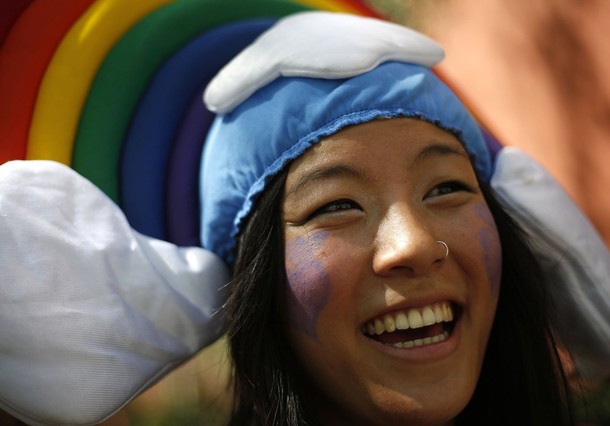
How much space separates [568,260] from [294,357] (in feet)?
2.18

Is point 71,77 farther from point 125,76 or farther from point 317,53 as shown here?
point 317,53

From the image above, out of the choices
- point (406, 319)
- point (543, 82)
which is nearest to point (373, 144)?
point (406, 319)

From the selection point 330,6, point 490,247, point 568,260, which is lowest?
point 568,260

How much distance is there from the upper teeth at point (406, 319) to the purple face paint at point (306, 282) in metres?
0.10

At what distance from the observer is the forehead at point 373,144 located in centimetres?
156

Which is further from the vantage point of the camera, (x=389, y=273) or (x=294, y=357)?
(x=294, y=357)

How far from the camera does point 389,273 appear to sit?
1.49 m

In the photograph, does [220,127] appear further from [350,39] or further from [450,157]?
[450,157]

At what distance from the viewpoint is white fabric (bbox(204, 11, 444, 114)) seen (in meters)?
1.66

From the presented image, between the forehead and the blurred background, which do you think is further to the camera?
the blurred background

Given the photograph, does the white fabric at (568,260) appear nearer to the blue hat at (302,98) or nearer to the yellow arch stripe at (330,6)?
the blue hat at (302,98)

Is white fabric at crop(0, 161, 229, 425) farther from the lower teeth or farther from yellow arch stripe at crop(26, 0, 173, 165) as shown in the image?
the lower teeth

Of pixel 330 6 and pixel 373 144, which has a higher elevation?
pixel 330 6

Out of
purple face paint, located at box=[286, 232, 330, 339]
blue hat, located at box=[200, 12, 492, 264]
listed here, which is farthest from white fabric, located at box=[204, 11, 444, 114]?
purple face paint, located at box=[286, 232, 330, 339]
